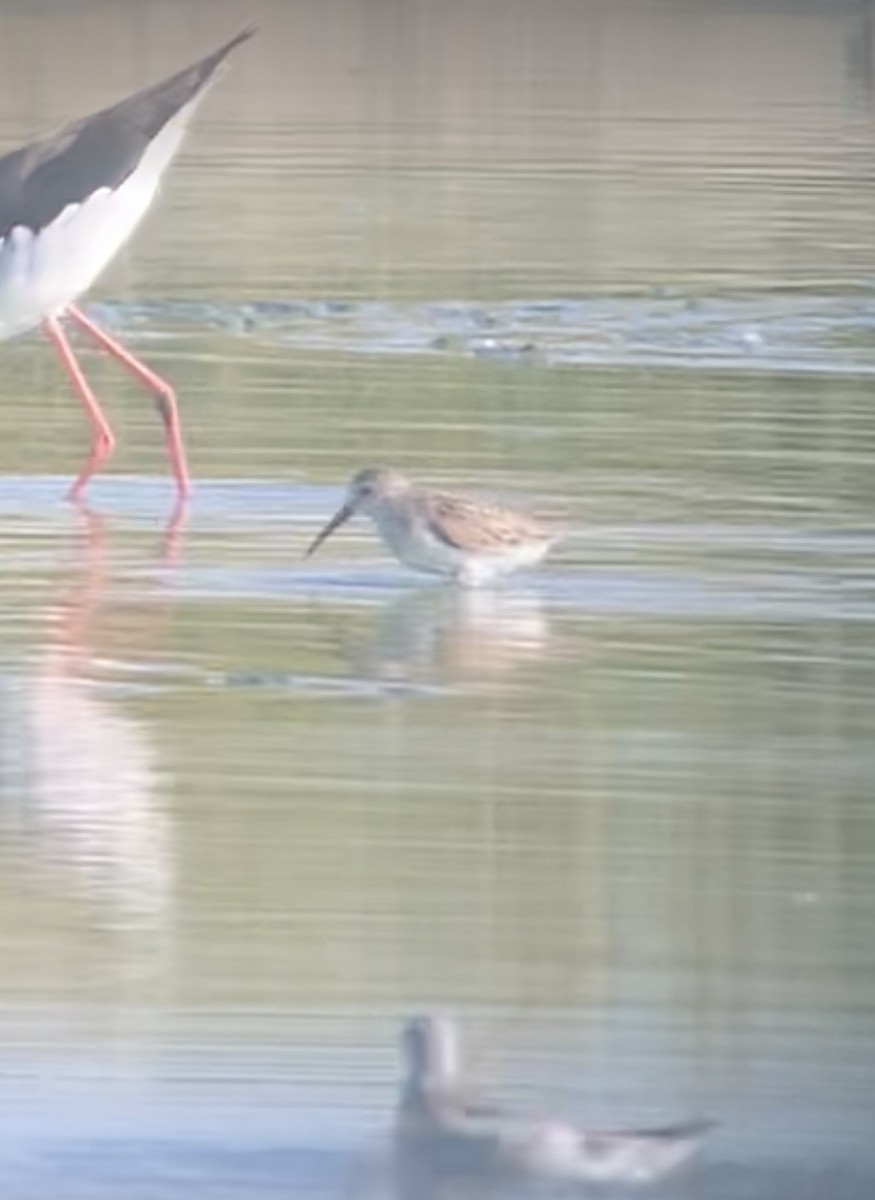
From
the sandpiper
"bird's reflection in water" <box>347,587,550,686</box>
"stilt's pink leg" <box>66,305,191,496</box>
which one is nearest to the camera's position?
"bird's reflection in water" <box>347,587,550,686</box>

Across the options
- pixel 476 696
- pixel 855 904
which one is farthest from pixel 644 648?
pixel 855 904

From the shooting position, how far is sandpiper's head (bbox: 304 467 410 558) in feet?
29.8

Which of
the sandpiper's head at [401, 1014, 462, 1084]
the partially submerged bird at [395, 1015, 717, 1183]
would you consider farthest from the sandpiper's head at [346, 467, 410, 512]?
the partially submerged bird at [395, 1015, 717, 1183]

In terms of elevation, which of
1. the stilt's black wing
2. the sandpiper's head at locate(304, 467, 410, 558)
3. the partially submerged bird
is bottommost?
the sandpiper's head at locate(304, 467, 410, 558)

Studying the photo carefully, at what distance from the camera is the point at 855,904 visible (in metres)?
6.40

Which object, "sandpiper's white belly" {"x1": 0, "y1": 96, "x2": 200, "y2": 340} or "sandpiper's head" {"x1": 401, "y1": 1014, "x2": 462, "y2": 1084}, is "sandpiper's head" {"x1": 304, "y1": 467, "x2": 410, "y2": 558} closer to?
"sandpiper's white belly" {"x1": 0, "y1": 96, "x2": 200, "y2": 340}

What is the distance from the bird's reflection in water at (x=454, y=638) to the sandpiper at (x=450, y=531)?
60 millimetres

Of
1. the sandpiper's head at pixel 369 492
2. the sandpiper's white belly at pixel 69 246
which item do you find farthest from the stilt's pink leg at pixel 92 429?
the sandpiper's head at pixel 369 492

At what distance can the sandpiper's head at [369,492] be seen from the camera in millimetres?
9086

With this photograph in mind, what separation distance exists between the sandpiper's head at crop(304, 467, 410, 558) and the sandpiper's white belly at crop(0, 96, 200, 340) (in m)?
2.21

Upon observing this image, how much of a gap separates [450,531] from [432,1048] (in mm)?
3432

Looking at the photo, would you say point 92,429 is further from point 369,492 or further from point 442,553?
point 442,553

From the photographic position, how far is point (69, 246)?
36.8 ft

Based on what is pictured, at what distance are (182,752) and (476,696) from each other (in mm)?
701
